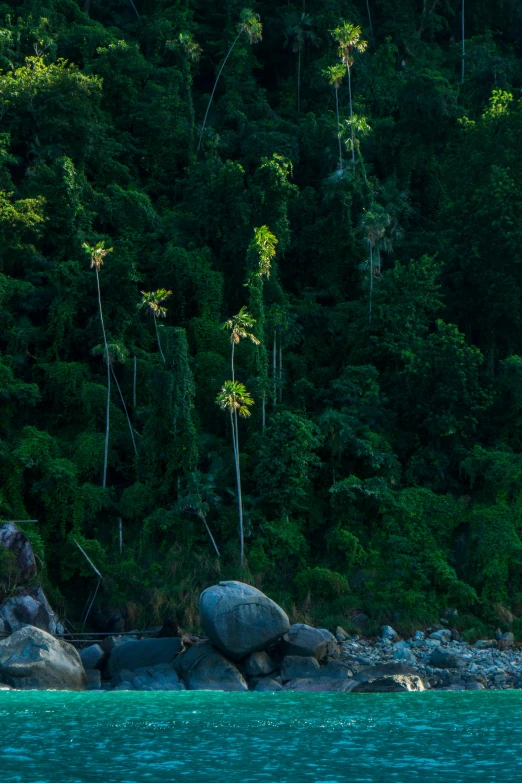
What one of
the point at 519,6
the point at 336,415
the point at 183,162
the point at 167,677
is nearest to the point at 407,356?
the point at 336,415

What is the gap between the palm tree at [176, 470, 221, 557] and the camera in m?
33.7

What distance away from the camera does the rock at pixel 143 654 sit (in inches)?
1146

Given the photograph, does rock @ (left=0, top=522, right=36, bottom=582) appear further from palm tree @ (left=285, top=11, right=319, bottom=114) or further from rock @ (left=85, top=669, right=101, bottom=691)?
palm tree @ (left=285, top=11, right=319, bottom=114)

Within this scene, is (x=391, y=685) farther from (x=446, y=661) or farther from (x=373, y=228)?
(x=373, y=228)

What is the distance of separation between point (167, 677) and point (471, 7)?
4281cm

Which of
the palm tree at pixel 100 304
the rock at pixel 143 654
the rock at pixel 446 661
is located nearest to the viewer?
the rock at pixel 446 661

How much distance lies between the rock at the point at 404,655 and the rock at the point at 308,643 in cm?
170

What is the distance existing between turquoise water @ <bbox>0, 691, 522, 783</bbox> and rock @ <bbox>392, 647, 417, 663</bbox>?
337 cm

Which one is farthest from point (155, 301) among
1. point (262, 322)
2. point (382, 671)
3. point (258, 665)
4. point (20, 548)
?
point (382, 671)

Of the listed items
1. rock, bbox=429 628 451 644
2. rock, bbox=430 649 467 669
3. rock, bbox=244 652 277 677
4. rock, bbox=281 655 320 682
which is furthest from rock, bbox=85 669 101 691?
rock, bbox=429 628 451 644

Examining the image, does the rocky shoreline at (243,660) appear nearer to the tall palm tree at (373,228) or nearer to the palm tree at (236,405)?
the palm tree at (236,405)

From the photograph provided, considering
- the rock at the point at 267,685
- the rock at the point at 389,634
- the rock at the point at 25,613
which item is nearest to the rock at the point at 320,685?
the rock at the point at 267,685

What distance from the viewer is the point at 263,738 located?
1852 cm

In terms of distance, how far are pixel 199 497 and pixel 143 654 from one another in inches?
239
